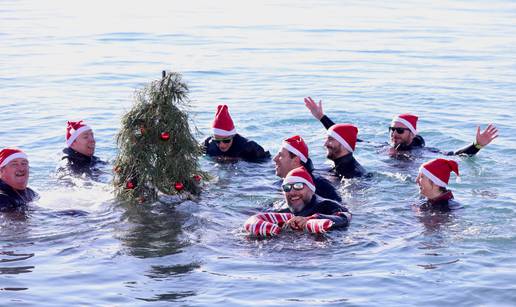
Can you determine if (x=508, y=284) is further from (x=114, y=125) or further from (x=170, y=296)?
(x=114, y=125)

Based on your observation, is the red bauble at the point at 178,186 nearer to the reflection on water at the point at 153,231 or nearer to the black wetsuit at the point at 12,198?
the reflection on water at the point at 153,231

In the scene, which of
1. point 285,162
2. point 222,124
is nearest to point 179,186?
point 285,162

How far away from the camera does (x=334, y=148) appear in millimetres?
15188

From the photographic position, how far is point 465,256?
36.9 feet

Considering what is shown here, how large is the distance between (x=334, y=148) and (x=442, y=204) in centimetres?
257

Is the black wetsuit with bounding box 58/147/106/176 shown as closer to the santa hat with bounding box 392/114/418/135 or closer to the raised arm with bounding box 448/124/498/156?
the santa hat with bounding box 392/114/418/135

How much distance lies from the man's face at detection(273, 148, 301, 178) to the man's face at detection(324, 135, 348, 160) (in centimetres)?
139

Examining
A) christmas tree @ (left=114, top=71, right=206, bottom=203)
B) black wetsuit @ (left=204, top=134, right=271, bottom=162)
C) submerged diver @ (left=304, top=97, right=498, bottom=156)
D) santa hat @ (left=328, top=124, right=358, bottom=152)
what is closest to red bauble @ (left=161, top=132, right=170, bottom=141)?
christmas tree @ (left=114, top=71, right=206, bottom=203)

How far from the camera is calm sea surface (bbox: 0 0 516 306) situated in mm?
10422

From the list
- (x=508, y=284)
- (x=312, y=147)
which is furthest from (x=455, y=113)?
(x=508, y=284)

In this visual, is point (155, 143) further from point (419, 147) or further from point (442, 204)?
point (419, 147)

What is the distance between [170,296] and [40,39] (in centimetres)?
2372

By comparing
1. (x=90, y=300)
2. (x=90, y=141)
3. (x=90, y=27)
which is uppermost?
(x=90, y=27)

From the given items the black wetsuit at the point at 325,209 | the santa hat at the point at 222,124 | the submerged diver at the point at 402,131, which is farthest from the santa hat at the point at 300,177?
the submerged diver at the point at 402,131
